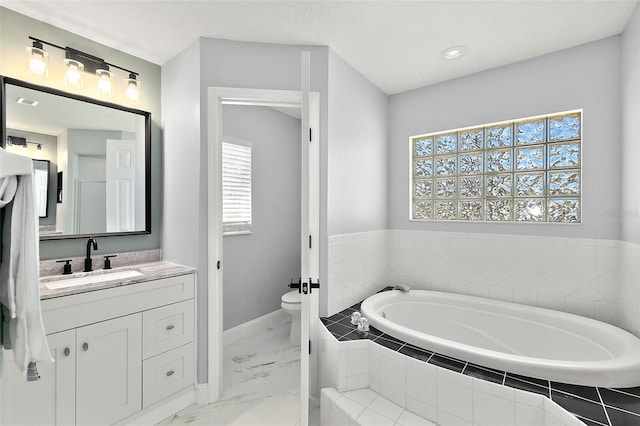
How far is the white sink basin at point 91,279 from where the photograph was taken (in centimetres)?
164

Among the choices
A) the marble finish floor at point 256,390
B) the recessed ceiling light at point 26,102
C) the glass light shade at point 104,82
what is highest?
the glass light shade at point 104,82

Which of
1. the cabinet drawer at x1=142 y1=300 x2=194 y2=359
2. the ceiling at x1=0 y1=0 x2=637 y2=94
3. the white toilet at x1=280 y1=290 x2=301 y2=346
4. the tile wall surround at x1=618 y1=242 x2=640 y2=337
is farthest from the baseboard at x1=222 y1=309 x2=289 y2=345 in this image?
the tile wall surround at x1=618 y1=242 x2=640 y2=337

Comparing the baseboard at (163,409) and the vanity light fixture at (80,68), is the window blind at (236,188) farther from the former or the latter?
the baseboard at (163,409)

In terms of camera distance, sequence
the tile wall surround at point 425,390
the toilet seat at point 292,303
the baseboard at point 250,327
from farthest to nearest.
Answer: the baseboard at point 250,327 → the toilet seat at point 292,303 → the tile wall surround at point 425,390

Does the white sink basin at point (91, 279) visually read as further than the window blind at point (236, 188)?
No

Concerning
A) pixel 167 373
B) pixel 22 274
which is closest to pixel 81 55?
pixel 22 274

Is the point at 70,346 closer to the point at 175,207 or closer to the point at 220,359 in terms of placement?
the point at 220,359

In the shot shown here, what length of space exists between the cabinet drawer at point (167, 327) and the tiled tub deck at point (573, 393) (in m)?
1.32

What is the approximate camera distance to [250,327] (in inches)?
119

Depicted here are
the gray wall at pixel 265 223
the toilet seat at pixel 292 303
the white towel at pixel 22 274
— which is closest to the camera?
the white towel at pixel 22 274

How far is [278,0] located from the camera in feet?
5.35

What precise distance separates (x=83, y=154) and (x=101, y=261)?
752 mm

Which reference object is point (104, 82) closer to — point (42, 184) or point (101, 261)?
point (42, 184)

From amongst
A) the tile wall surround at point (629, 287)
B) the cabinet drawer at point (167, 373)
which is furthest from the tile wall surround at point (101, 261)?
the tile wall surround at point (629, 287)
